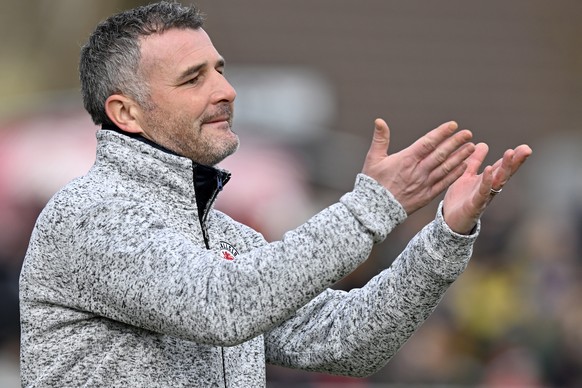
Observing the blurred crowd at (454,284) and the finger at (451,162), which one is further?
the blurred crowd at (454,284)

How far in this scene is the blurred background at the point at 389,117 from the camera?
11359mm

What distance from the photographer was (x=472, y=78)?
19.9 metres

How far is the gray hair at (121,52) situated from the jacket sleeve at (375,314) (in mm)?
823

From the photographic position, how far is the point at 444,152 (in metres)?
3.52

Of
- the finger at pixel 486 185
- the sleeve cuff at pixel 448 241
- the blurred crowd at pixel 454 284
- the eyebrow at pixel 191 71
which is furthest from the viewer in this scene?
the blurred crowd at pixel 454 284

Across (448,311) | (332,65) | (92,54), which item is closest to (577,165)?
(332,65)

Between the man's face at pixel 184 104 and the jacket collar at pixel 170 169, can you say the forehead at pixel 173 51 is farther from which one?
the jacket collar at pixel 170 169

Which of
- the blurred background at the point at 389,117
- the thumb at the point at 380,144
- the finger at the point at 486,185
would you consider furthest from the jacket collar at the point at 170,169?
the blurred background at the point at 389,117

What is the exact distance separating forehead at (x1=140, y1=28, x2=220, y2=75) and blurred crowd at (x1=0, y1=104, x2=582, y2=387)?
19.4 ft

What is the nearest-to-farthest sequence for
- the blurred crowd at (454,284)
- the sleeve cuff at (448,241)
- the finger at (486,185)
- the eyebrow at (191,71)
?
the finger at (486,185) < the sleeve cuff at (448,241) < the eyebrow at (191,71) < the blurred crowd at (454,284)

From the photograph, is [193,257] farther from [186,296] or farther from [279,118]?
[279,118]

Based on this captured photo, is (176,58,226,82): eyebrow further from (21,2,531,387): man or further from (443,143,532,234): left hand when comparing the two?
(443,143,532,234): left hand

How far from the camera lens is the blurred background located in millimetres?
11359

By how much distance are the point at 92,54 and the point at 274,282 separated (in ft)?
3.20
